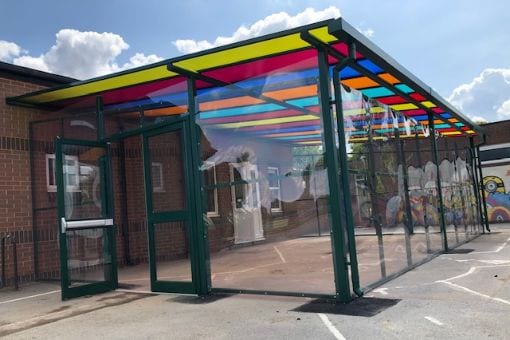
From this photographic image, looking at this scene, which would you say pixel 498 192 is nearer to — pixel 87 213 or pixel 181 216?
pixel 181 216

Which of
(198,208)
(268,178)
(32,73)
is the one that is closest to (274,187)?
(268,178)

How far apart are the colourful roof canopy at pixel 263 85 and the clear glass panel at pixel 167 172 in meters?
0.53

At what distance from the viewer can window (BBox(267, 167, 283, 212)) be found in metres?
7.02

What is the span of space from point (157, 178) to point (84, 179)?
4.61ft

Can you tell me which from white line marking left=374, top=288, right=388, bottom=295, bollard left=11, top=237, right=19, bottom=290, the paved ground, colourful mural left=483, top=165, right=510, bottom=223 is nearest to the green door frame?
the paved ground

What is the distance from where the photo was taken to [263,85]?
725cm

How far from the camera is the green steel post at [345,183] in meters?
5.62

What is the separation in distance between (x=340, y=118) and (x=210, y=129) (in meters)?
2.31

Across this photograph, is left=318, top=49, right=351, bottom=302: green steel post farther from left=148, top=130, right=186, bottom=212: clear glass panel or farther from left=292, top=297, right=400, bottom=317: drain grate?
left=148, top=130, right=186, bottom=212: clear glass panel

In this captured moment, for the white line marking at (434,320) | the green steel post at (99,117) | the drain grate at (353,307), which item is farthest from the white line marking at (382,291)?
the green steel post at (99,117)

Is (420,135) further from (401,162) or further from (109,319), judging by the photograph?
(109,319)

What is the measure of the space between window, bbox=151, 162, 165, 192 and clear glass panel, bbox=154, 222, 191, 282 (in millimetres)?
534

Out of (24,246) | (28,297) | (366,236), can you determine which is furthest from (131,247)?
(366,236)

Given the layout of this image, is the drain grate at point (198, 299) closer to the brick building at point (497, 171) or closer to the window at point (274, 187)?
the window at point (274, 187)
